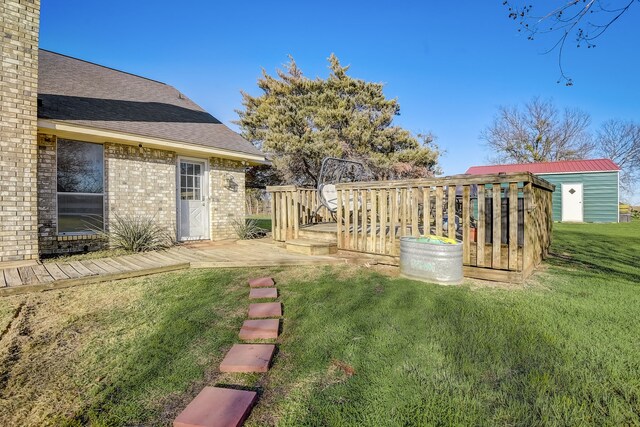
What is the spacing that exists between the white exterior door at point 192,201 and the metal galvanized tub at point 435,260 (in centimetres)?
596

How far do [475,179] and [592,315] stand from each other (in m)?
1.91

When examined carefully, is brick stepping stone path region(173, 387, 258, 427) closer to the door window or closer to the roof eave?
the roof eave

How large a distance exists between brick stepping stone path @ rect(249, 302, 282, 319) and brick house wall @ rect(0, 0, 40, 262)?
4.40 meters

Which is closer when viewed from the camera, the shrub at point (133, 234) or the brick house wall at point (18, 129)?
the brick house wall at point (18, 129)

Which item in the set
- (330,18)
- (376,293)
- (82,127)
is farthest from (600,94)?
(82,127)

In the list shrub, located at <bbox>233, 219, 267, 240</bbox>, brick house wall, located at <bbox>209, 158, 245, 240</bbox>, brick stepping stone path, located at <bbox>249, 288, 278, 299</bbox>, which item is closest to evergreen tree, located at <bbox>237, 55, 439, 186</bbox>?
brick house wall, located at <bbox>209, 158, 245, 240</bbox>

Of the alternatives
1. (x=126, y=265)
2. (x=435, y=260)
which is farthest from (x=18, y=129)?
(x=435, y=260)

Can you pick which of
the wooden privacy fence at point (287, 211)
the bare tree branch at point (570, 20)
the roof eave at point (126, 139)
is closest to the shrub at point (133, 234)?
the roof eave at point (126, 139)

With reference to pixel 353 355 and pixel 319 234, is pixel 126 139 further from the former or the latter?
pixel 353 355

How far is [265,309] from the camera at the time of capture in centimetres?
304

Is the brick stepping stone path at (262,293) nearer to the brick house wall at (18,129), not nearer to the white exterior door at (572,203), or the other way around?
the brick house wall at (18,129)

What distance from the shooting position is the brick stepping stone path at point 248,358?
2.04 metres

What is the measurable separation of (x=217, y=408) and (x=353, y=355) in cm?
96

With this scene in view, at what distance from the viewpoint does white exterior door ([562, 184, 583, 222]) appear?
55.1 ft
